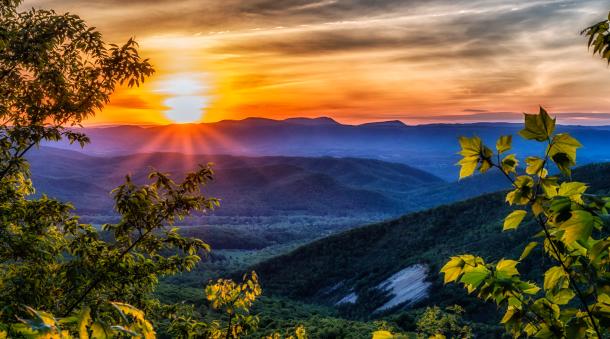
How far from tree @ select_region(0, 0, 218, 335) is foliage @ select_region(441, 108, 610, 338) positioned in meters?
4.81

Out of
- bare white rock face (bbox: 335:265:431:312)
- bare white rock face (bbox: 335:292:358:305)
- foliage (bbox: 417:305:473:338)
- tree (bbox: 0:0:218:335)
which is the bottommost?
bare white rock face (bbox: 335:292:358:305)

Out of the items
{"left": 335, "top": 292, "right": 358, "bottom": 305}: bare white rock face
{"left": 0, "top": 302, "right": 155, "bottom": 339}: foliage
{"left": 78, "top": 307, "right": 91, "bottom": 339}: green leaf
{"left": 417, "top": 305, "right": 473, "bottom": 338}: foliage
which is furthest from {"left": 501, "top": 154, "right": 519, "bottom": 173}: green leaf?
{"left": 335, "top": 292, "right": 358, "bottom": 305}: bare white rock face

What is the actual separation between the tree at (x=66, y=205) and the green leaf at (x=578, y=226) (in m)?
5.33

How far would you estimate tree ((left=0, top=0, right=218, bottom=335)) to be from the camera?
6477 mm

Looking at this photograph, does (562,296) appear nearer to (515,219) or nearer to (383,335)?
(515,219)

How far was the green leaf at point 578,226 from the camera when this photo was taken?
6.66ft

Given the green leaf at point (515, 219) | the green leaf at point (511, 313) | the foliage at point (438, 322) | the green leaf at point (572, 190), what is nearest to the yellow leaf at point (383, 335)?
the green leaf at point (511, 313)

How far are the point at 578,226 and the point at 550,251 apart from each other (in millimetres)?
867

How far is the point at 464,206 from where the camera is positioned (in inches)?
2393

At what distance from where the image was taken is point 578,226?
206cm

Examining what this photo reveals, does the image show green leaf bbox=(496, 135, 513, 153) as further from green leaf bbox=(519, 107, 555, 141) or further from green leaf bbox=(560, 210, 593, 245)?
green leaf bbox=(560, 210, 593, 245)

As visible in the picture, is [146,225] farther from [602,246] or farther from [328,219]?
[328,219]

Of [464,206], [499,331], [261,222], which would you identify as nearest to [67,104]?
[499,331]

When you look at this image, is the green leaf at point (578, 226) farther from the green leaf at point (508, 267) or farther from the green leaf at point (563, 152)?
the green leaf at point (508, 267)
